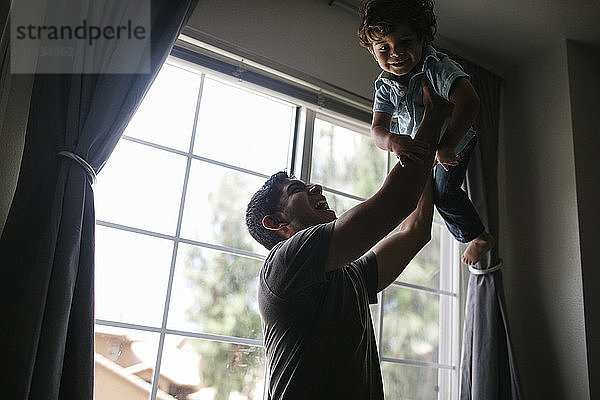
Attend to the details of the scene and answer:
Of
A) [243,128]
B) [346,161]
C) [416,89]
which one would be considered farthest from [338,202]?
[416,89]

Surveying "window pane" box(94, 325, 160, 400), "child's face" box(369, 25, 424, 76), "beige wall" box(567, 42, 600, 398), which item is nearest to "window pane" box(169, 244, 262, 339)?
"window pane" box(94, 325, 160, 400)

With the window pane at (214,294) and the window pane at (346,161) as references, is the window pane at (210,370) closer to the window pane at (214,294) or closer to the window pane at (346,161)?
the window pane at (214,294)

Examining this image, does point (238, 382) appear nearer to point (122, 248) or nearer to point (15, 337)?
point (122, 248)

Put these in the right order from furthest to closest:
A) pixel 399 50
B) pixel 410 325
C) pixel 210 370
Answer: pixel 410 325 < pixel 210 370 < pixel 399 50

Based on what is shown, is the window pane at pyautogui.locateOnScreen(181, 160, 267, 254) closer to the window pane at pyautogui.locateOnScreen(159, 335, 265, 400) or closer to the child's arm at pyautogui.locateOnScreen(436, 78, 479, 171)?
the window pane at pyautogui.locateOnScreen(159, 335, 265, 400)

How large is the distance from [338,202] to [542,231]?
1.14 metres

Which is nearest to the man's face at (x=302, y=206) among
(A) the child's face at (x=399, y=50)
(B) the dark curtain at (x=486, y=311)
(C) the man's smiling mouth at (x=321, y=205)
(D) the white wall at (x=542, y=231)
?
(C) the man's smiling mouth at (x=321, y=205)

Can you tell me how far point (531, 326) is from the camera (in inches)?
116

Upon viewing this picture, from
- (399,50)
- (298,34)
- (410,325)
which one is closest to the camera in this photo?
(399,50)

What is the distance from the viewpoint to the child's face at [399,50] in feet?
5.17

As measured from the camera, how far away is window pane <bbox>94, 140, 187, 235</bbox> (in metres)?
2.24

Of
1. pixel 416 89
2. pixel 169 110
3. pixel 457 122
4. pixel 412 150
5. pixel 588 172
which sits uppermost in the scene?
pixel 588 172

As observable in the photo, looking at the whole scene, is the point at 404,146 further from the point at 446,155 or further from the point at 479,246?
the point at 479,246

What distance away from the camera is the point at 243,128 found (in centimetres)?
262
